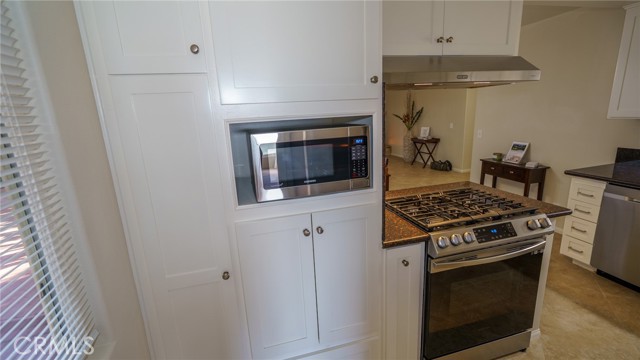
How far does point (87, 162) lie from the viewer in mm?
971

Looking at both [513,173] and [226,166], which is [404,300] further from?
[513,173]

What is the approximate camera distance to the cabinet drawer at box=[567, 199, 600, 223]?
2.48m

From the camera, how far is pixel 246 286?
4.33 ft

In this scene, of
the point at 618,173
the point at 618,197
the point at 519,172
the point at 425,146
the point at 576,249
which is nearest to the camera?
the point at 618,197

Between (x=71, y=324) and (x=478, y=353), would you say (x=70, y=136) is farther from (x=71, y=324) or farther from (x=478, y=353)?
(x=478, y=353)

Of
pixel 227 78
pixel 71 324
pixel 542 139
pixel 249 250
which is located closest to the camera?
pixel 71 324

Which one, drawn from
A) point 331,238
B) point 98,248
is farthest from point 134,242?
point 331,238

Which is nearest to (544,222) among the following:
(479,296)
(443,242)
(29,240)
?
(479,296)

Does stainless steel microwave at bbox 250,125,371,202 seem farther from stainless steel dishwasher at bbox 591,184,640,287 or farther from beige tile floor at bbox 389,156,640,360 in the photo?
stainless steel dishwasher at bbox 591,184,640,287

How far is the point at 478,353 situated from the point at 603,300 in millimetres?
1436

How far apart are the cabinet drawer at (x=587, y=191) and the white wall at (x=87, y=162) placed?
11.2 ft

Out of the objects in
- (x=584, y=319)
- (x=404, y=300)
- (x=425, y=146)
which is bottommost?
(x=584, y=319)

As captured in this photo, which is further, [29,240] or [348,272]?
[348,272]

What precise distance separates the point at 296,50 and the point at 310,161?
473 millimetres
